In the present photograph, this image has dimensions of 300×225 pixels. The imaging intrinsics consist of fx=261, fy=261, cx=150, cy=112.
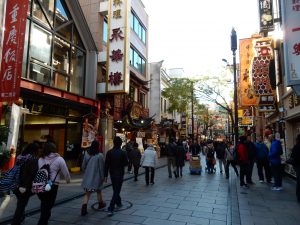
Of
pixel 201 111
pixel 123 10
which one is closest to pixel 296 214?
pixel 123 10

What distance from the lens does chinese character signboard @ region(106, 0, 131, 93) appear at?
601 inches

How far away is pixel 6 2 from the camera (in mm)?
8711

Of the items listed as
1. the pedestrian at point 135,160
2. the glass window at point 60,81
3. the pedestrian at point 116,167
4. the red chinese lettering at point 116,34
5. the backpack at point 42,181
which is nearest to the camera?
the backpack at point 42,181

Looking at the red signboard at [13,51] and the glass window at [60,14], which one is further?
the glass window at [60,14]

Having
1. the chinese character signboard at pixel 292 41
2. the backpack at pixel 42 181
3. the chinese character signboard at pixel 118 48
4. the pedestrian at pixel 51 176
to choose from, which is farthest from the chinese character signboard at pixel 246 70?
the backpack at pixel 42 181

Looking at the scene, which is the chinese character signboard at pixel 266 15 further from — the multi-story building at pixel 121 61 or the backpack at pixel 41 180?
the backpack at pixel 41 180

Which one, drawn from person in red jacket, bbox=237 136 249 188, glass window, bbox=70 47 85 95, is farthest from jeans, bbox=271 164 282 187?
glass window, bbox=70 47 85 95

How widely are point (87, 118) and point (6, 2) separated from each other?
→ 762 cm

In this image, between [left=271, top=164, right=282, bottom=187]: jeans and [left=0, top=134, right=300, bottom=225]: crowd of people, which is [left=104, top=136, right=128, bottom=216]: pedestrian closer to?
[left=0, top=134, right=300, bottom=225]: crowd of people

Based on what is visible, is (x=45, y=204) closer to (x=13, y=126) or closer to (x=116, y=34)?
(x=13, y=126)

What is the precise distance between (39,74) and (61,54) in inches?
96.7

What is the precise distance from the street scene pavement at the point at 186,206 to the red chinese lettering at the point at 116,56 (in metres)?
7.71

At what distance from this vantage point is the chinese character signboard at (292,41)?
6.42 m

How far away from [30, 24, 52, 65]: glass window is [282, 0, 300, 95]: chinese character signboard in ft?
33.5
